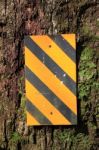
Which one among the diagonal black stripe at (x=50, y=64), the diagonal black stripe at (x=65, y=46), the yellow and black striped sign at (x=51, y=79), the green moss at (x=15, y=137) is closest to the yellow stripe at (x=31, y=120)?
the yellow and black striped sign at (x=51, y=79)

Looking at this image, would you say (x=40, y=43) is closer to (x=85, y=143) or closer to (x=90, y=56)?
(x=90, y=56)

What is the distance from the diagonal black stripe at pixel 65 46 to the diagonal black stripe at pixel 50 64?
0.32 ft

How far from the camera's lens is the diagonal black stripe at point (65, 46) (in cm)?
396

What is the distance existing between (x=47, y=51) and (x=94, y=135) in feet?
1.87

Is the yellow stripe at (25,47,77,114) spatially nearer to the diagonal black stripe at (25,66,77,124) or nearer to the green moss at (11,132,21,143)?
the diagonal black stripe at (25,66,77,124)

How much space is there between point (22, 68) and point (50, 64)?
179mm

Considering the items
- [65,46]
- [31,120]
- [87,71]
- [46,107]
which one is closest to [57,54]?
[65,46]

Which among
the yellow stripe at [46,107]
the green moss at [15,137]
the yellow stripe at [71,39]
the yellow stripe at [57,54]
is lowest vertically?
the green moss at [15,137]

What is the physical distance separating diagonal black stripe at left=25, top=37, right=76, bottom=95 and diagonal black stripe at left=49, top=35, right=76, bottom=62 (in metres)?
0.10

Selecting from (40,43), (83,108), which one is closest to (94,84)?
(83,108)

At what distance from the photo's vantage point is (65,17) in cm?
399

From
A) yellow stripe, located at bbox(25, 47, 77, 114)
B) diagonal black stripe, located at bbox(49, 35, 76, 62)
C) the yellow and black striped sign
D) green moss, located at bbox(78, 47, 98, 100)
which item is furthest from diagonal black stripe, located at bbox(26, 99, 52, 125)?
diagonal black stripe, located at bbox(49, 35, 76, 62)

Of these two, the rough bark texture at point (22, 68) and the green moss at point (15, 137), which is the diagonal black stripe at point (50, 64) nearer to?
the rough bark texture at point (22, 68)

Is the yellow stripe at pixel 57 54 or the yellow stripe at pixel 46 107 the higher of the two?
the yellow stripe at pixel 57 54
